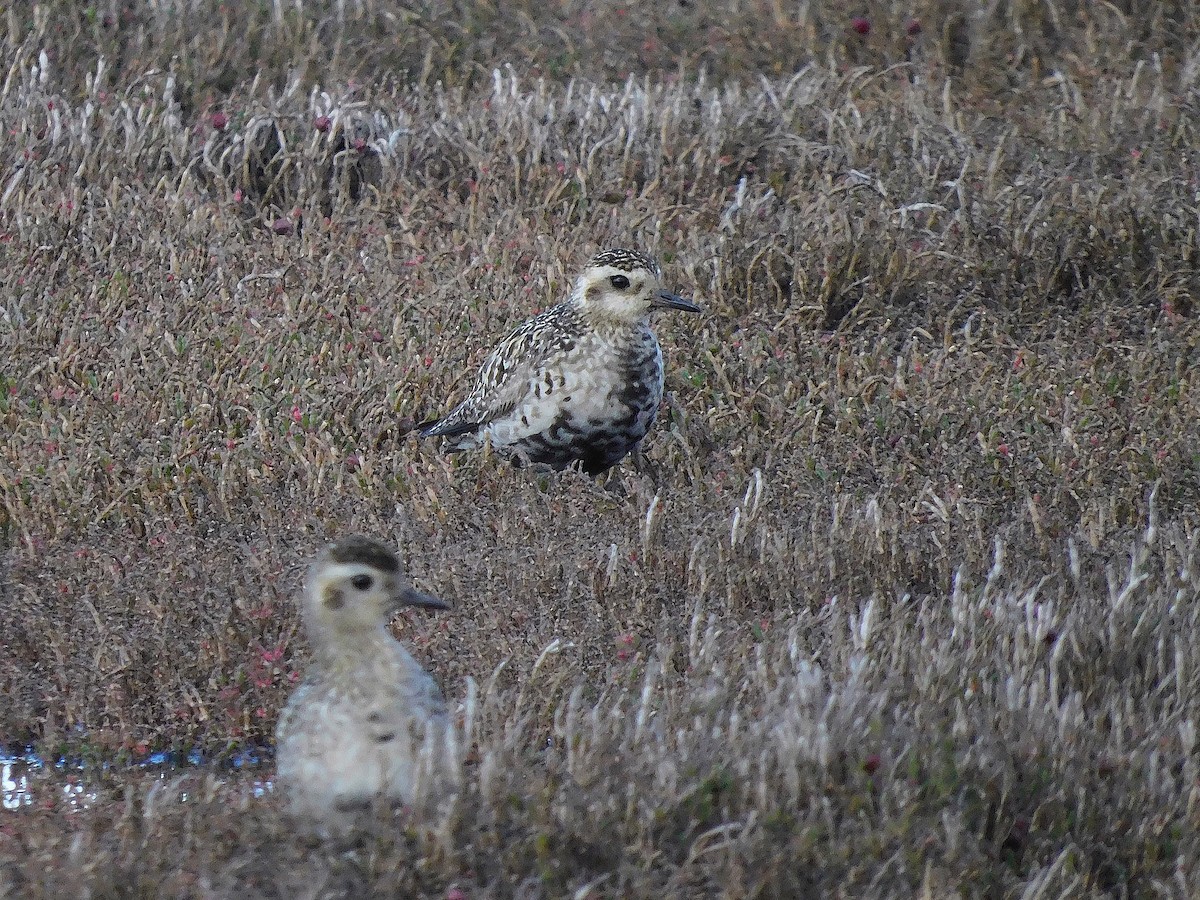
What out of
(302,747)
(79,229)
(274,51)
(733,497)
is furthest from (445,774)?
(274,51)

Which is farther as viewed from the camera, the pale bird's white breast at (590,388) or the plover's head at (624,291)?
the plover's head at (624,291)

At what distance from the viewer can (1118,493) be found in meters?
6.48

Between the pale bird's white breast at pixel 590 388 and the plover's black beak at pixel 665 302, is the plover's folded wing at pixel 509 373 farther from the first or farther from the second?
the plover's black beak at pixel 665 302

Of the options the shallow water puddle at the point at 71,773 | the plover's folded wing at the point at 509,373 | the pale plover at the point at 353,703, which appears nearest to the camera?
the pale plover at the point at 353,703

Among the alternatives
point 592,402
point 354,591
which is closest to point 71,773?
point 354,591

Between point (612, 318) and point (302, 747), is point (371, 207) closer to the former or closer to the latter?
point (612, 318)

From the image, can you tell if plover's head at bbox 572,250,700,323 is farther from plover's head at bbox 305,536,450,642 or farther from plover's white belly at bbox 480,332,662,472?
plover's head at bbox 305,536,450,642

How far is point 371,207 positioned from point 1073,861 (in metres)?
6.10

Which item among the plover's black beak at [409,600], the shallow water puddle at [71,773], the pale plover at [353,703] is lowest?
the shallow water puddle at [71,773]

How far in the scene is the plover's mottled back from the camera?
6648 mm

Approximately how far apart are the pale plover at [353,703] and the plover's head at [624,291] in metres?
2.59

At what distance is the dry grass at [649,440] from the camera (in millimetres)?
4105

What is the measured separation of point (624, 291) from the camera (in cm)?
686

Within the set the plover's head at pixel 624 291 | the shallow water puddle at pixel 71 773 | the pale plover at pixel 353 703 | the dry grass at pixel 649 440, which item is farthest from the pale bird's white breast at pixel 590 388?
the pale plover at pixel 353 703
